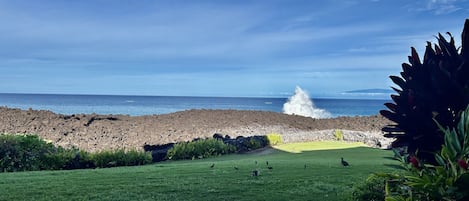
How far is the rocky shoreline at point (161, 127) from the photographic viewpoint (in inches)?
457

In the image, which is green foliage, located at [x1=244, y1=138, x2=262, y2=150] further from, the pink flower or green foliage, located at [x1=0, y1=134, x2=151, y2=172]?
the pink flower

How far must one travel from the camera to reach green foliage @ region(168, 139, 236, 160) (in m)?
9.87

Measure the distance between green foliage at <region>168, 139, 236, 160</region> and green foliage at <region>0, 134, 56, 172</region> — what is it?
107 inches

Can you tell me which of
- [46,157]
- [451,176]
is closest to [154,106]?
[46,157]

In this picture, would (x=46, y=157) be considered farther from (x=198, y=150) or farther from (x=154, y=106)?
(x=154, y=106)

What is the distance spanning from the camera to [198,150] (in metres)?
10.2

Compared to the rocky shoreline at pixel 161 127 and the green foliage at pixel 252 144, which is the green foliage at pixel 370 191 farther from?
the rocky shoreline at pixel 161 127

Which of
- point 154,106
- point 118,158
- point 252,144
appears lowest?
point 118,158

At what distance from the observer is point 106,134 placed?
1202cm

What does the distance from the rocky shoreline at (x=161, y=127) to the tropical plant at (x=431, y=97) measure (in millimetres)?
9285

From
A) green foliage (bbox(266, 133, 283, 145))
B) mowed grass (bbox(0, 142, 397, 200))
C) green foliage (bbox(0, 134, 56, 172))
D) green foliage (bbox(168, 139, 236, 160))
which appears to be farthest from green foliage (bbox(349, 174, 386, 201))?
green foliage (bbox(266, 133, 283, 145))

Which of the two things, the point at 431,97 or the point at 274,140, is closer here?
the point at 431,97

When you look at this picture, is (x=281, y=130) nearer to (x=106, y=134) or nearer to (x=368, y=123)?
(x=368, y=123)

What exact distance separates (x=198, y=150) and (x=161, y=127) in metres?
3.70
